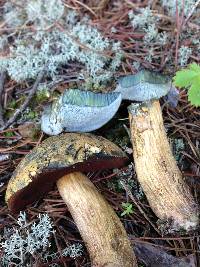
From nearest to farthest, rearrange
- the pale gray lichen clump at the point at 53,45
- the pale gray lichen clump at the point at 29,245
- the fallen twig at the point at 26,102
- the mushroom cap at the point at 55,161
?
the mushroom cap at the point at 55,161
the pale gray lichen clump at the point at 29,245
the fallen twig at the point at 26,102
the pale gray lichen clump at the point at 53,45

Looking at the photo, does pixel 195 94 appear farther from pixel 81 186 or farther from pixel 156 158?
pixel 81 186

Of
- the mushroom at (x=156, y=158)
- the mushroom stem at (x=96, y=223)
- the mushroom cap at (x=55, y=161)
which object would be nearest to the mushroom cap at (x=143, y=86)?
the mushroom at (x=156, y=158)

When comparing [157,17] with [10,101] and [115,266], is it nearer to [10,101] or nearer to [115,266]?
[10,101]

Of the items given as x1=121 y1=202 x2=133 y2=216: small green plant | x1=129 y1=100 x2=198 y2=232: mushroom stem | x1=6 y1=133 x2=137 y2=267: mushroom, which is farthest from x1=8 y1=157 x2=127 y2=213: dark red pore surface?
x1=121 y1=202 x2=133 y2=216: small green plant

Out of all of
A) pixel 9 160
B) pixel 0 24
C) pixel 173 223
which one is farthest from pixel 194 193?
pixel 0 24

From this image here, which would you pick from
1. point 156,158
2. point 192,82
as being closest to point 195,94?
point 192,82

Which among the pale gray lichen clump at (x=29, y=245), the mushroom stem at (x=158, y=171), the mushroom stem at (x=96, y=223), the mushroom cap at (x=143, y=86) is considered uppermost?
the mushroom cap at (x=143, y=86)

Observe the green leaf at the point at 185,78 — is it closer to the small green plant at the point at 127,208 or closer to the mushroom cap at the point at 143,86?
the mushroom cap at the point at 143,86

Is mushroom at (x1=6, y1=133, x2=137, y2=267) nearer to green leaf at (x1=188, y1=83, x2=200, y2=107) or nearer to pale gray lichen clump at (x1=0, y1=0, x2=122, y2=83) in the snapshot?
green leaf at (x1=188, y1=83, x2=200, y2=107)
